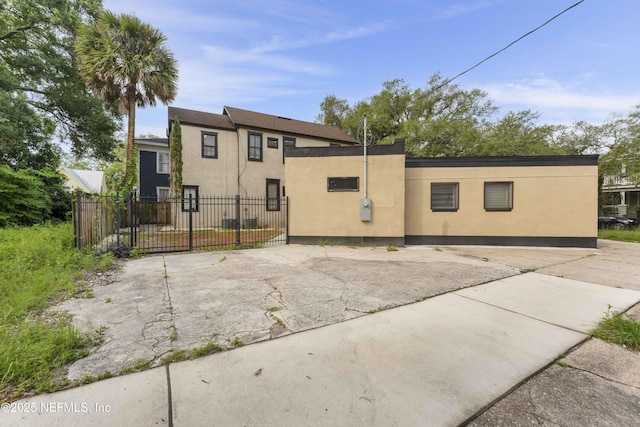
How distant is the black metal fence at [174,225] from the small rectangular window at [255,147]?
2.72 metres

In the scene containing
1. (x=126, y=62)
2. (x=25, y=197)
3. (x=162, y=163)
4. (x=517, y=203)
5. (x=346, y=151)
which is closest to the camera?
(x=346, y=151)

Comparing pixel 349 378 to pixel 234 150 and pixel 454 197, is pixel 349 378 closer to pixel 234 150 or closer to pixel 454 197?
pixel 454 197

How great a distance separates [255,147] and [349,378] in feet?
49.9

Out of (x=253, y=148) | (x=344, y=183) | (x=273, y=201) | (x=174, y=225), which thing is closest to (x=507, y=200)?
(x=344, y=183)

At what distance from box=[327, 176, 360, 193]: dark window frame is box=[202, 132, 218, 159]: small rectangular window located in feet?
29.1

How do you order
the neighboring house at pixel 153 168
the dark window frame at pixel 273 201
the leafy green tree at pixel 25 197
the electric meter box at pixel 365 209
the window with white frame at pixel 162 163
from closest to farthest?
the electric meter box at pixel 365 209 < the leafy green tree at pixel 25 197 < the dark window frame at pixel 273 201 < the neighboring house at pixel 153 168 < the window with white frame at pixel 162 163

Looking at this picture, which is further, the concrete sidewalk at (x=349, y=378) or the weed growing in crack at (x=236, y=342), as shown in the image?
the weed growing in crack at (x=236, y=342)

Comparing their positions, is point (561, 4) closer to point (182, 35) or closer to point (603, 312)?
point (603, 312)

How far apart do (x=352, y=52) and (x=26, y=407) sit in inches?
470

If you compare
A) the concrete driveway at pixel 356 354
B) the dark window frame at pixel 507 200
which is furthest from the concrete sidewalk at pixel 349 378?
the dark window frame at pixel 507 200

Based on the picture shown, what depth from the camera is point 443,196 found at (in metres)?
9.59

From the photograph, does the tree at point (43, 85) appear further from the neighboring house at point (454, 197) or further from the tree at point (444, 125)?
the tree at point (444, 125)

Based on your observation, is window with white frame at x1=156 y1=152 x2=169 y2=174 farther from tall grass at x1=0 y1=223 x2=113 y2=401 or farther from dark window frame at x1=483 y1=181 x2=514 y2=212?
dark window frame at x1=483 y1=181 x2=514 y2=212

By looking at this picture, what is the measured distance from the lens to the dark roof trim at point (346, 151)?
29.3 ft
